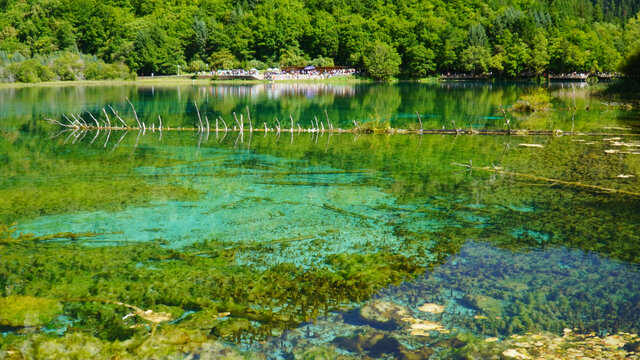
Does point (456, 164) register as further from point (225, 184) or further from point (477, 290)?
point (477, 290)

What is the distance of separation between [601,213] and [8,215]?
14648 mm

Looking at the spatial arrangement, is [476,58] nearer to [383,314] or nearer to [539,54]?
[539,54]

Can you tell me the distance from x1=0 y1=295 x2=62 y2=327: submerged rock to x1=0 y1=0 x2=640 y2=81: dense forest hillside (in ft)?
302

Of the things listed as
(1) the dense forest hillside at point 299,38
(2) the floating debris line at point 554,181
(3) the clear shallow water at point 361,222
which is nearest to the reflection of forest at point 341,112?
(3) the clear shallow water at point 361,222

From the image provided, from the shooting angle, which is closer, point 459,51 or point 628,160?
point 628,160

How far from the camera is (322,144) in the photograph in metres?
25.2

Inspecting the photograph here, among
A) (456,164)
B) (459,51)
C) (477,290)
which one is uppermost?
(459,51)

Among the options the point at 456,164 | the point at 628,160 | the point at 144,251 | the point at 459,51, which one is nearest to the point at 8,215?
the point at 144,251

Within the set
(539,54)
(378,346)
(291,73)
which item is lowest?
(378,346)

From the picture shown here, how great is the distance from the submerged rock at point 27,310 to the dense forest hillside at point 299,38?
91976mm

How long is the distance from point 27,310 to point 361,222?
7.19 m

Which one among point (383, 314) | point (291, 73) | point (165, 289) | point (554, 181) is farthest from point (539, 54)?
point (165, 289)

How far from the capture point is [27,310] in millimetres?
7934

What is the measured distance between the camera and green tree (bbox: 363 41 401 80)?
344 feet
